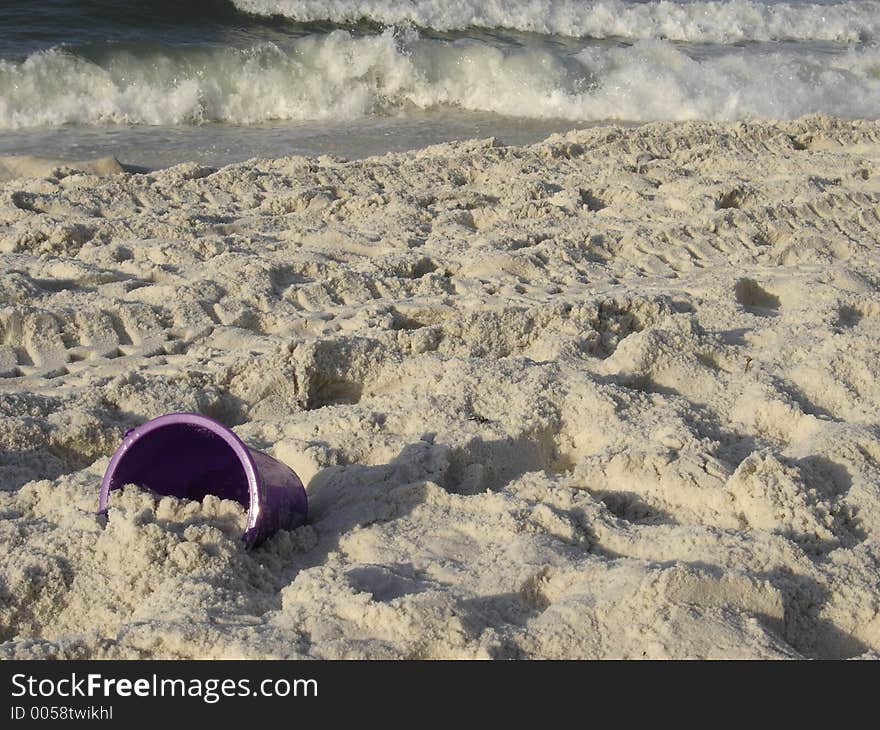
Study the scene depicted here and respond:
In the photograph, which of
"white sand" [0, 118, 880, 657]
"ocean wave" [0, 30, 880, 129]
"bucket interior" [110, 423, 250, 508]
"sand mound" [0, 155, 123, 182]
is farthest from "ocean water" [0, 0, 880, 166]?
"bucket interior" [110, 423, 250, 508]

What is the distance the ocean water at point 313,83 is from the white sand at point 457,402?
1950mm

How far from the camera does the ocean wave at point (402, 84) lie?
7840mm

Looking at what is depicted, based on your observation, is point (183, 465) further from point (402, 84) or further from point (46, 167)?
point (402, 84)

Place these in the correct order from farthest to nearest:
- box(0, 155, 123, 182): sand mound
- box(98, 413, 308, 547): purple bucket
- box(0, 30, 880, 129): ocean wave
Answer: box(0, 30, 880, 129): ocean wave, box(0, 155, 123, 182): sand mound, box(98, 413, 308, 547): purple bucket

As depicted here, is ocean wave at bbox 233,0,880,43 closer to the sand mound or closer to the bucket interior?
the sand mound

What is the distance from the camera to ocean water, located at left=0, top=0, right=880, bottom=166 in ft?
24.6

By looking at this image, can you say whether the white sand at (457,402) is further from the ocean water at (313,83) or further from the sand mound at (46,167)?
the ocean water at (313,83)

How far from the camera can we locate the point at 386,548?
251 centimetres

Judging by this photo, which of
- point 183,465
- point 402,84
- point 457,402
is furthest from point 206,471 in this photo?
point 402,84

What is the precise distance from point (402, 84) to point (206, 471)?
6585 mm

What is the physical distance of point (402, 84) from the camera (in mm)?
8836

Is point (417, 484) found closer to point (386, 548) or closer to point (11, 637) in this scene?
point (386, 548)

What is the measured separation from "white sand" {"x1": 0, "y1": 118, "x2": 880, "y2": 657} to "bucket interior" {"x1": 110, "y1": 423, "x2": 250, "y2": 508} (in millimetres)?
139

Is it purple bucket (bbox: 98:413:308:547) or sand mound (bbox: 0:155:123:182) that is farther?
sand mound (bbox: 0:155:123:182)
